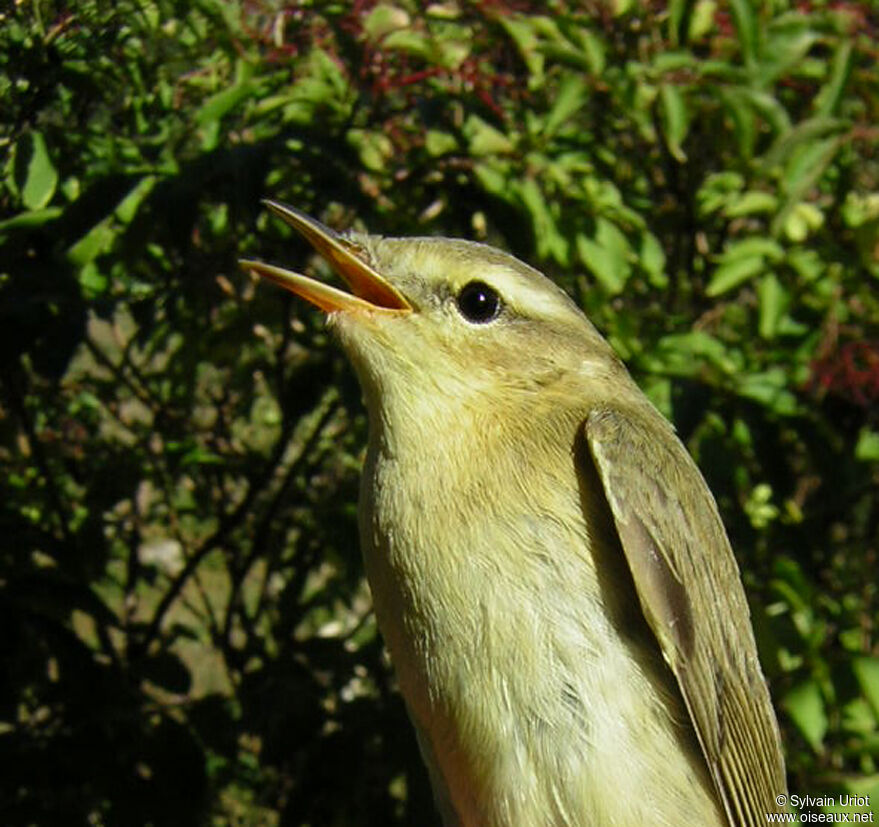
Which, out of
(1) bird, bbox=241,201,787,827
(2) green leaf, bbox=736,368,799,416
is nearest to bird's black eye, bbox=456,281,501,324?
(1) bird, bbox=241,201,787,827

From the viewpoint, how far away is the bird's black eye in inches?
98.7

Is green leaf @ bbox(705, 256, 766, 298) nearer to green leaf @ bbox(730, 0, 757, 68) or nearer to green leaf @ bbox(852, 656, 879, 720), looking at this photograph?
green leaf @ bbox(730, 0, 757, 68)

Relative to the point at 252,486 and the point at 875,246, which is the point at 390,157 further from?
the point at 875,246

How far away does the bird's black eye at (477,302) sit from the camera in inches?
98.7

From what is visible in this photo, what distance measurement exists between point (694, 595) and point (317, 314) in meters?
1.56

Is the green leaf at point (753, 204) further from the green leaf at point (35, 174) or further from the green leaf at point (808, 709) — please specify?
the green leaf at point (35, 174)

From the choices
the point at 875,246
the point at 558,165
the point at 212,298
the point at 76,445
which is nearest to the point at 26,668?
the point at 76,445

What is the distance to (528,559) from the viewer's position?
2.26m

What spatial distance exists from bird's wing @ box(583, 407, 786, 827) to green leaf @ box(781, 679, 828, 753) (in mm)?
499

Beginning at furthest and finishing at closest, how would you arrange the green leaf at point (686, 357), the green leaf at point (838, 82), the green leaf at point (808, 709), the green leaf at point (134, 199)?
the green leaf at point (838, 82) → the green leaf at point (686, 357) → the green leaf at point (808, 709) → the green leaf at point (134, 199)

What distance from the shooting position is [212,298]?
3.49 metres

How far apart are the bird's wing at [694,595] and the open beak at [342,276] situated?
1.53 ft

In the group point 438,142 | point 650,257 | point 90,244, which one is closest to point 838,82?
point 650,257

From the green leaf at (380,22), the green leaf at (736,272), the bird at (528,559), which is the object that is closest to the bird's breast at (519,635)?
the bird at (528,559)
